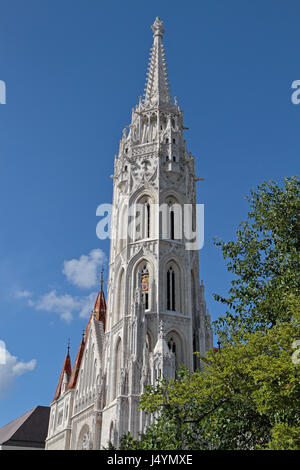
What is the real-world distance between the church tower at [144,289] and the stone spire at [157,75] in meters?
1.27

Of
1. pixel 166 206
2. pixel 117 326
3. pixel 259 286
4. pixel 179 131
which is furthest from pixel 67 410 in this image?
pixel 259 286

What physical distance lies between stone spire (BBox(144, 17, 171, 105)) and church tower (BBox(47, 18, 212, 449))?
1.27 m

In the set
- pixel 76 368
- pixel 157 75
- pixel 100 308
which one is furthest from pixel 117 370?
pixel 157 75

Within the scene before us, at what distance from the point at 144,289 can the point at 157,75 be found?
24837mm

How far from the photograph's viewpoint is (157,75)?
180ft

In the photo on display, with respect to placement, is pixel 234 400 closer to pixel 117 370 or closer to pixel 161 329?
pixel 161 329

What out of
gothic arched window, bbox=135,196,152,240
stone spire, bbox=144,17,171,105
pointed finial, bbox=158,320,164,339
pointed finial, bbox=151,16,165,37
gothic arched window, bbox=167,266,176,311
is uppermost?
pointed finial, bbox=151,16,165,37

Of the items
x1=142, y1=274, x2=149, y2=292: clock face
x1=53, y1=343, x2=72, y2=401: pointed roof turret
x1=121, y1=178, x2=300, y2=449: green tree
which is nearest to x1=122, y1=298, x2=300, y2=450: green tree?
x1=121, y1=178, x2=300, y2=449: green tree

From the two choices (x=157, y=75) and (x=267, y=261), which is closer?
(x=267, y=261)

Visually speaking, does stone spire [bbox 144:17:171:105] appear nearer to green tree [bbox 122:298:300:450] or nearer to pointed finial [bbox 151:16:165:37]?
pointed finial [bbox 151:16:165:37]

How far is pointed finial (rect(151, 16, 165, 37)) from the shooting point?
6038cm

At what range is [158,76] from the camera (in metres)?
54.8

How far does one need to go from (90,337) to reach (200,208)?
48.4 feet
